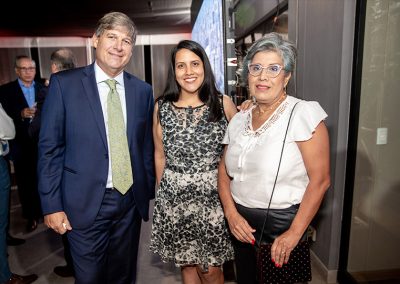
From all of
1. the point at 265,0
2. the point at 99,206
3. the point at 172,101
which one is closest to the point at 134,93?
the point at 172,101

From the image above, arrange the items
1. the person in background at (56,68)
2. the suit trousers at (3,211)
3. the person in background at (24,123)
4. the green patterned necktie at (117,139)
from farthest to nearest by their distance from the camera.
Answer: the person in background at (24,123), the person in background at (56,68), the suit trousers at (3,211), the green patterned necktie at (117,139)

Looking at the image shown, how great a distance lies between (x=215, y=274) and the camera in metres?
1.94

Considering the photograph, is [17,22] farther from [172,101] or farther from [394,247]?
[394,247]

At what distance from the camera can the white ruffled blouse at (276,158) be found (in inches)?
51.6

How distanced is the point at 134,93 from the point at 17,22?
847cm

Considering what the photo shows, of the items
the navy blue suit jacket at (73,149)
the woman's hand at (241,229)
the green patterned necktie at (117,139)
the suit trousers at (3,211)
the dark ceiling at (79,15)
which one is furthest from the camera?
the dark ceiling at (79,15)

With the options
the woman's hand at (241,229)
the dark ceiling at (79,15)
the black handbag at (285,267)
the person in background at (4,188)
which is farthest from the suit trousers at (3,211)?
the dark ceiling at (79,15)

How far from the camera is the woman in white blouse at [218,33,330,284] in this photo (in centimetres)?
131

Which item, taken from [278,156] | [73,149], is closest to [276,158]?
[278,156]

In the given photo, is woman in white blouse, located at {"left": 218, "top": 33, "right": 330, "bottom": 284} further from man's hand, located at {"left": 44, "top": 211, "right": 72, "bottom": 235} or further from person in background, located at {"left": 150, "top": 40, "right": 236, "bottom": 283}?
man's hand, located at {"left": 44, "top": 211, "right": 72, "bottom": 235}

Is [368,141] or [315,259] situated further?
[315,259]

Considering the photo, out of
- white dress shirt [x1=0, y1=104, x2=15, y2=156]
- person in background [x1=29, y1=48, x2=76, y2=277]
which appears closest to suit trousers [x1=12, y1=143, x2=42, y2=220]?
person in background [x1=29, y1=48, x2=76, y2=277]

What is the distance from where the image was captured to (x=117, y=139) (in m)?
1.69

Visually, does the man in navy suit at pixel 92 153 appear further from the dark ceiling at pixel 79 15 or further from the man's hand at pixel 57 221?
the dark ceiling at pixel 79 15
